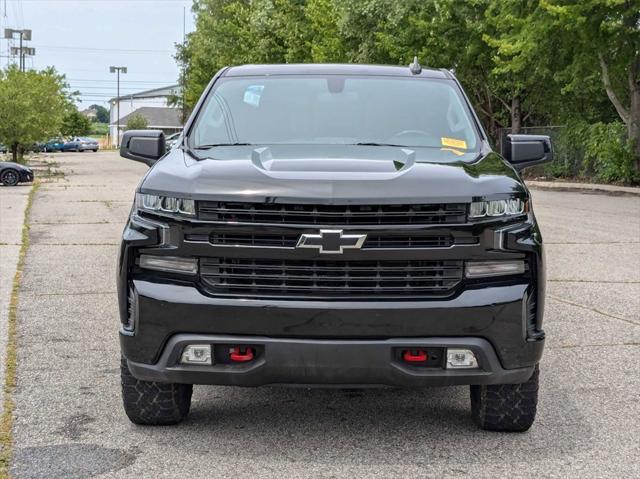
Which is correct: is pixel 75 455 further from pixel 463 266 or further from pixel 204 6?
pixel 204 6

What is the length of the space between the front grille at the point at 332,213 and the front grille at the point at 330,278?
18cm

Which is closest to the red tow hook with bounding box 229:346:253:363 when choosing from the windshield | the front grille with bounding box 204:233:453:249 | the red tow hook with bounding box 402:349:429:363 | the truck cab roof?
the front grille with bounding box 204:233:453:249

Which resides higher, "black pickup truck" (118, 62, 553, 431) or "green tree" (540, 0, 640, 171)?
"green tree" (540, 0, 640, 171)

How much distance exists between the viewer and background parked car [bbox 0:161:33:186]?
29.5m

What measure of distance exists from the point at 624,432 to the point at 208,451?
2070mm

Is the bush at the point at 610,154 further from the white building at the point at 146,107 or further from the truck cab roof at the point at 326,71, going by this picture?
the white building at the point at 146,107

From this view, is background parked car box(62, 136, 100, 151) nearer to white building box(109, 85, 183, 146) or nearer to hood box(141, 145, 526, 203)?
white building box(109, 85, 183, 146)

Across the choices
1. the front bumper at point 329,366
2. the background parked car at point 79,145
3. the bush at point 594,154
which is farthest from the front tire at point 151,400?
the background parked car at point 79,145

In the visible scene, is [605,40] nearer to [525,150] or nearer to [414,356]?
[525,150]

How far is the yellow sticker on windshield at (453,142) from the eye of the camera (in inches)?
207

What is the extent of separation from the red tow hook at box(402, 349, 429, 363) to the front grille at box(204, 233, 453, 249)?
18.3 inches

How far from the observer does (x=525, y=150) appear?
5.61 m

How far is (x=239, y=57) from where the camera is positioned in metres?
57.6

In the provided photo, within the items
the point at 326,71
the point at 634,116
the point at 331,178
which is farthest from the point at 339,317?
the point at 634,116
